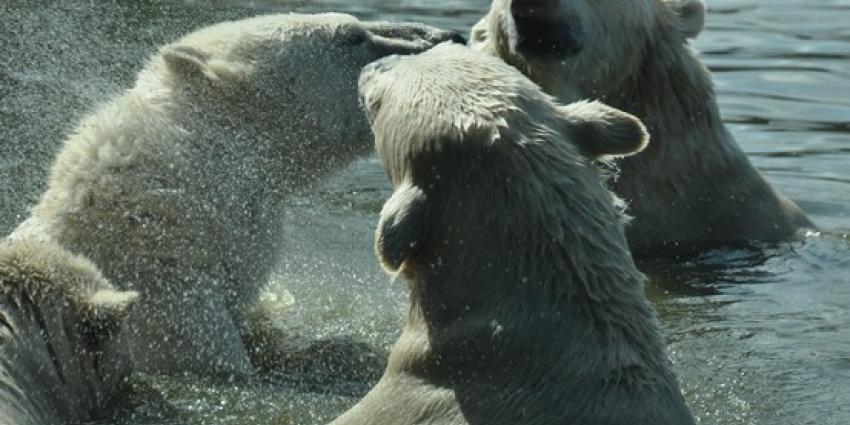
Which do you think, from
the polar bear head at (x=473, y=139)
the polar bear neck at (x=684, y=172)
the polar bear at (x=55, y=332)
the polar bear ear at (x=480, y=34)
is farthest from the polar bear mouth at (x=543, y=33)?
the polar bear at (x=55, y=332)

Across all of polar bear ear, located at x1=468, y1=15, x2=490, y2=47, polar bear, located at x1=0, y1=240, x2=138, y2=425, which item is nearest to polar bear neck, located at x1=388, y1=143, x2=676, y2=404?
polar bear, located at x1=0, y1=240, x2=138, y2=425

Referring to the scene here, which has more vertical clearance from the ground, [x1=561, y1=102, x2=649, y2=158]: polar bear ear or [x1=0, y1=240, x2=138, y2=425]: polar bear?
[x1=561, y1=102, x2=649, y2=158]: polar bear ear

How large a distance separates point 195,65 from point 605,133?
7.61 feet

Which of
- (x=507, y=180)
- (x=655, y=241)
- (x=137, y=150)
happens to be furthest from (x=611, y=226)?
(x=655, y=241)

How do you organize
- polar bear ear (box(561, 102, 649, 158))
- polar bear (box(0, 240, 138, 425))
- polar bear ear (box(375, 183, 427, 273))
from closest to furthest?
1. polar bear ear (box(375, 183, 427, 273))
2. polar bear ear (box(561, 102, 649, 158))
3. polar bear (box(0, 240, 138, 425))

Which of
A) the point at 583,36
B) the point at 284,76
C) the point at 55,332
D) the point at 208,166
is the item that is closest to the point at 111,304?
the point at 55,332

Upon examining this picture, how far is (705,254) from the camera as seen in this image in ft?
24.6

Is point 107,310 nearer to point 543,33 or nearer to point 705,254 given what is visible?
point 543,33

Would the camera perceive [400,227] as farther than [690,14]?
No

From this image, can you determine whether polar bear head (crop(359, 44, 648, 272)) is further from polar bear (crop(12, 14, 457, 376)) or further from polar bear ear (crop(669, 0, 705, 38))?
polar bear ear (crop(669, 0, 705, 38))

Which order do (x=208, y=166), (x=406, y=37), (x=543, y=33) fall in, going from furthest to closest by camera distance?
(x=406, y=37) → (x=543, y=33) → (x=208, y=166)

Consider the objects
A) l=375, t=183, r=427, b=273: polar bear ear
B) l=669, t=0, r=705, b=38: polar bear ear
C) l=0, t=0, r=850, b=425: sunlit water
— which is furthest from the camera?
l=669, t=0, r=705, b=38: polar bear ear

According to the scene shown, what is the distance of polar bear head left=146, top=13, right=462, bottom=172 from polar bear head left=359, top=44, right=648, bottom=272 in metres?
1.93

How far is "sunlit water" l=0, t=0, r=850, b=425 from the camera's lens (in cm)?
584
